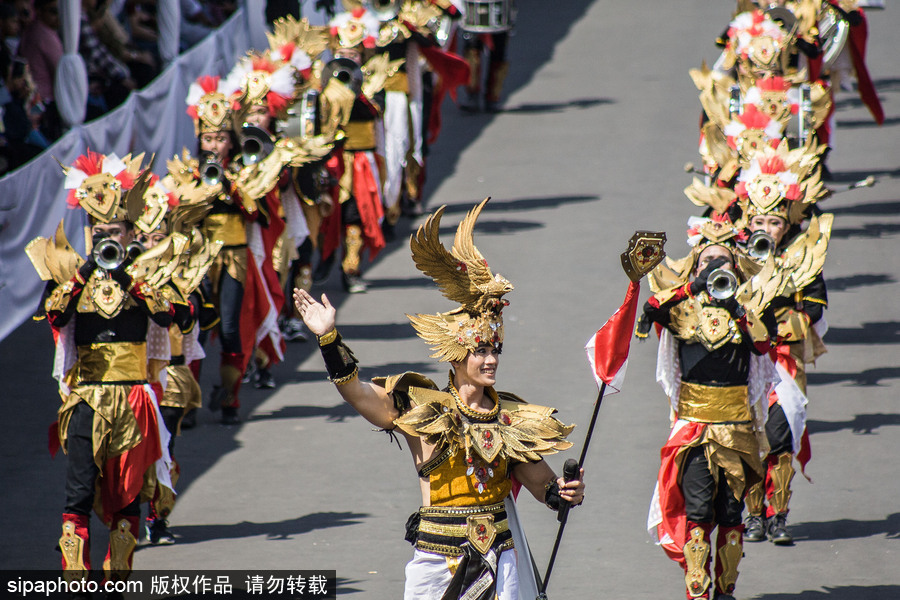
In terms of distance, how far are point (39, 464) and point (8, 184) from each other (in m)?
2.08

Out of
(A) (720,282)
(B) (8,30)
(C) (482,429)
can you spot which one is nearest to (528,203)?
(B) (8,30)

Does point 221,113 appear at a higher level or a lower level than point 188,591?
higher

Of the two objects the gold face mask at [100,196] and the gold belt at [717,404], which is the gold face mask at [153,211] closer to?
the gold face mask at [100,196]

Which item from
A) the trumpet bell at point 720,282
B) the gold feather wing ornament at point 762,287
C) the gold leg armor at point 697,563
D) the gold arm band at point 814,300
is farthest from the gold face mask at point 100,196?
the gold arm band at point 814,300

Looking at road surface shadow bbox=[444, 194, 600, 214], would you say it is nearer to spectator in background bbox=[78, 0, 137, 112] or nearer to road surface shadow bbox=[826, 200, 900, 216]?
road surface shadow bbox=[826, 200, 900, 216]

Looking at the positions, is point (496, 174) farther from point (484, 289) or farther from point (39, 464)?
point (484, 289)

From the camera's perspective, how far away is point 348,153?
1416 centimetres

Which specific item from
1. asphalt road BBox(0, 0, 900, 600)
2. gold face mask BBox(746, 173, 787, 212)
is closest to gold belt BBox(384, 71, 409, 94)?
asphalt road BBox(0, 0, 900, 600)

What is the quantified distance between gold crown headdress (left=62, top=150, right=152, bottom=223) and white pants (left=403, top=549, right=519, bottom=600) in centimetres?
309

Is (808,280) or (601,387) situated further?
(808,280)

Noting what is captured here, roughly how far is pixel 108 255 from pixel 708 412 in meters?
3.29

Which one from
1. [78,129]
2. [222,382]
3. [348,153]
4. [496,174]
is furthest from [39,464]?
[496,174]

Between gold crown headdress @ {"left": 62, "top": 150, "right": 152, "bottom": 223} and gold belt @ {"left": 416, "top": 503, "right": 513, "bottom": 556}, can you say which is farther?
gold crown headdress @ {"left": 62, "top": 150, "right": 152, "bottom": 223}

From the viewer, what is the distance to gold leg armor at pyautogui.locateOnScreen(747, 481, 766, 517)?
8.84 meters
